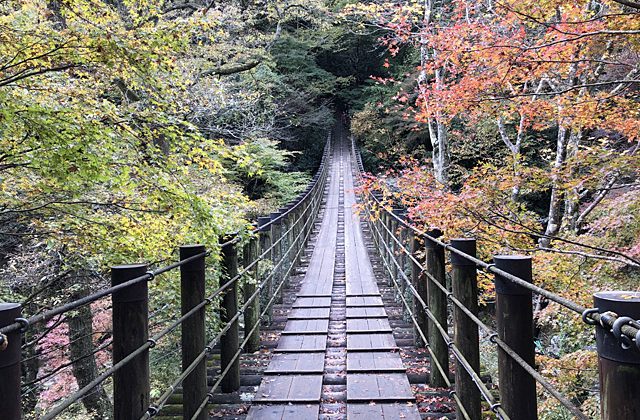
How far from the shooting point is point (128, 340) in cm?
184

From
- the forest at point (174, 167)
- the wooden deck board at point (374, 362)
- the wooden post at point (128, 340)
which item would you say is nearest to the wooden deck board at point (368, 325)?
the wooden deck board at point (374, 362)

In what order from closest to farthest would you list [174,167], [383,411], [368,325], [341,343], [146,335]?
[146,335] < [383,411] < [174,167] < [341,343] < [368,325]

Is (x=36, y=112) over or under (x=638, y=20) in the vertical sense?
under

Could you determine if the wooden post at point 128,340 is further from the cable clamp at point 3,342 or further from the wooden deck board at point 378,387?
the wooden deck board at point 378,387

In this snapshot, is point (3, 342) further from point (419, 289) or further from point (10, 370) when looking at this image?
point (419, 289)

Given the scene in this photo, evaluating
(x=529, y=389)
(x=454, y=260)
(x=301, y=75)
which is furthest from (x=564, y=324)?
(x=301, y=75)

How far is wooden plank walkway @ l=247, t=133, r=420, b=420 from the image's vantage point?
3166mm

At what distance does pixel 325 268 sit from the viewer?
8312mm

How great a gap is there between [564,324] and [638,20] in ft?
12.9

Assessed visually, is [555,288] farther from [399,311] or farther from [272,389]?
[272,389]

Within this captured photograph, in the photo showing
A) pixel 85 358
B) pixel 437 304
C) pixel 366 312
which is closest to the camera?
pixel 437 304

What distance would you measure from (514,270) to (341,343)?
3108 mm

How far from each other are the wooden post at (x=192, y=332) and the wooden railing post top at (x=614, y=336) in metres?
2.15

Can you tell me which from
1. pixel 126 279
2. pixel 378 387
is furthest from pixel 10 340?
pixel 378 387
